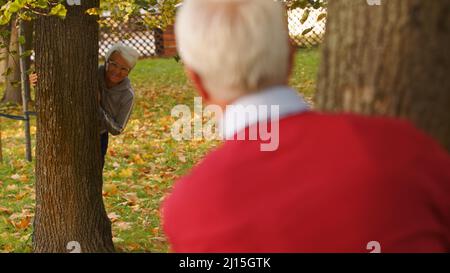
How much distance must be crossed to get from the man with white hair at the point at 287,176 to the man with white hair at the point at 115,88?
437cm

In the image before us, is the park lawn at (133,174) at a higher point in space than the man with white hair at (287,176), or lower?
lower

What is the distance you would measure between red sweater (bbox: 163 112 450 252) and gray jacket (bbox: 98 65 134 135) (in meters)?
4.47

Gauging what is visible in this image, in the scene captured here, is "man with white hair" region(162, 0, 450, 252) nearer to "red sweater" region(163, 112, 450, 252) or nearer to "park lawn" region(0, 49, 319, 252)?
"red sweater" region(163, 112, 450, 252)

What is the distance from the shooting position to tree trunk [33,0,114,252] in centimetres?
514

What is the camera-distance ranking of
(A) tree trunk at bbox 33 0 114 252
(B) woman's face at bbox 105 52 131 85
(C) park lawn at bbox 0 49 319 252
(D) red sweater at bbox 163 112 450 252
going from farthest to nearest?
(C) park lawn at bbox 0 49 319 252, (B) woman's face at bbox 105 52 131 85, (A) tree trunk at bbox 33 0 114 252, (D) red sweater at bbox 163 112 450 252

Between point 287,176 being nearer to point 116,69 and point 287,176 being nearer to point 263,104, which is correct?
point 263,104

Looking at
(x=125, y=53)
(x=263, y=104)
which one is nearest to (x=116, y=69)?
(x=125, y=53)

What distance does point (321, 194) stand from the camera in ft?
5.21

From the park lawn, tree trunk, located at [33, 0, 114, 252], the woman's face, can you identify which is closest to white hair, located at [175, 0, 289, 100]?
tree trunk, located at [33, 0, 114, 252]

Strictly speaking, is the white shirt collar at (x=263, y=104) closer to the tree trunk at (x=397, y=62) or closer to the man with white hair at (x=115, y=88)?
the tree trunk at (x=397, y=62)

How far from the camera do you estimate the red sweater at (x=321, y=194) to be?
5.22ft

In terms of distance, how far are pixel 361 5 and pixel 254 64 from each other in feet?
2.27

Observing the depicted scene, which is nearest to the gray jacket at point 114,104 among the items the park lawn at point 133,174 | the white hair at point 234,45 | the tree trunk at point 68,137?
the tree trunk at point 68,137
